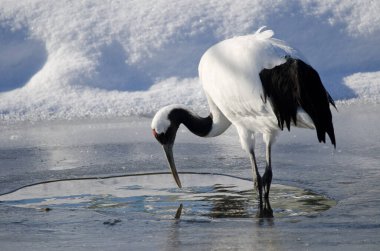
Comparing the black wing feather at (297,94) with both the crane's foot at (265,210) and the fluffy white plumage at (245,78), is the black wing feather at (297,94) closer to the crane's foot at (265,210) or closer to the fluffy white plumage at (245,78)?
the fluffy white plumage at (245,78)

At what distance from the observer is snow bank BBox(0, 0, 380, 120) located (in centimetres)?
1091

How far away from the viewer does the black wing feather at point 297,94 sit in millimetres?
6047

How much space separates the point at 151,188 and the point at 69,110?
3.83m

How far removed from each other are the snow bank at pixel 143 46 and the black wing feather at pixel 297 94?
4296 millimetres

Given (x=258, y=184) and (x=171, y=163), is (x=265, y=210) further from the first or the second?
(x=171, y=163)

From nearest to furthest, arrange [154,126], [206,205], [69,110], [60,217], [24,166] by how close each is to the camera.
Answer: [60,217] → [206,205] → [154,126] → [24,166] → [69,110]

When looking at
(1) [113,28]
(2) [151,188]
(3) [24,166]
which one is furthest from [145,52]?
(2) [151,188]

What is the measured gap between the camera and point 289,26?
488 inches

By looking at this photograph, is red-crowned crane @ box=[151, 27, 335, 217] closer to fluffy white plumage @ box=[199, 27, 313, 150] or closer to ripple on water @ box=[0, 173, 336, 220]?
fluffy white plumage @ box=[199, 27, 313, 150]

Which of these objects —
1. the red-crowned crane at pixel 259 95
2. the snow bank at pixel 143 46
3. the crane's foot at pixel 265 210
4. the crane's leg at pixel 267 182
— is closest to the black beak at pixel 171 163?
the red-crowned crane at pixel 259 95

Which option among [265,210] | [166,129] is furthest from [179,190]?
[265,210]

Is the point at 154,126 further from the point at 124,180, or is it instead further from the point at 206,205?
the point at 206,205

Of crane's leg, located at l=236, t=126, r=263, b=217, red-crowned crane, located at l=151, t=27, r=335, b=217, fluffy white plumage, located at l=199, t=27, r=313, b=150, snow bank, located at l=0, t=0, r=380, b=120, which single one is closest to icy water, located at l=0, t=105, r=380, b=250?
crane's leg, located at l=236, t=126, r=263, b=217

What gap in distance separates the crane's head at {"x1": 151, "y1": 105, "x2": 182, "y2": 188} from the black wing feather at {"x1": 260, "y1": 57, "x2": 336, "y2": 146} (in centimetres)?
118
